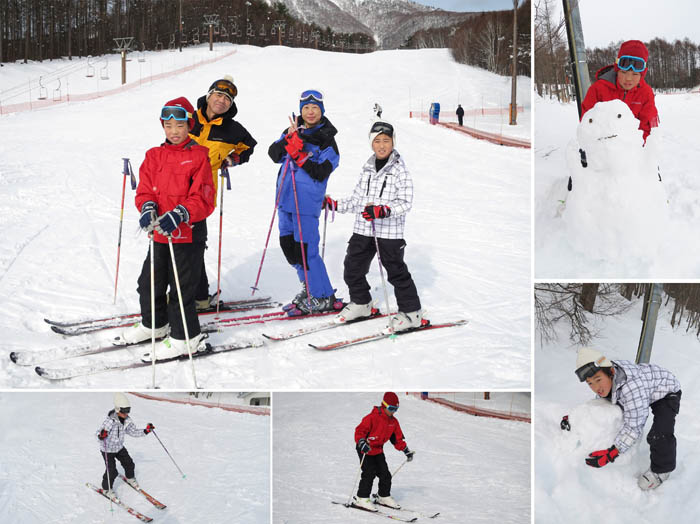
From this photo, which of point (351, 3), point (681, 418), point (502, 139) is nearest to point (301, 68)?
point (502, 139)

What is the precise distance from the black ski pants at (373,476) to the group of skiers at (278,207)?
112cm

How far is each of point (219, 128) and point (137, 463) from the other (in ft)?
8.96

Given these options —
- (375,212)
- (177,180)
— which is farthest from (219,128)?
(375,212)

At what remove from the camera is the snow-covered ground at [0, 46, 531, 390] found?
3.83m

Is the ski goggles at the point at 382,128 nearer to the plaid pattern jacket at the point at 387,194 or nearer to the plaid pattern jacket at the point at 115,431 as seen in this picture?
the plaid pattern jacket at the point at 387,194

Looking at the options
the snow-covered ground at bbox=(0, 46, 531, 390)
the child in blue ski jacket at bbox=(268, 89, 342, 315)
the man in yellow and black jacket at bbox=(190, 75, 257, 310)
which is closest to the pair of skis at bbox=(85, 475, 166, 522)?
the snow-covered ground at bbox=(0, 46, 531, 390)

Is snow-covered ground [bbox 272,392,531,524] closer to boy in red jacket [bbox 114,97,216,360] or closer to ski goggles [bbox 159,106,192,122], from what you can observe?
boy in red jacket [bbox 114,97,216,360]

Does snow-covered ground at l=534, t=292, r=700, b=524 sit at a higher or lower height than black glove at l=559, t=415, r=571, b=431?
lower

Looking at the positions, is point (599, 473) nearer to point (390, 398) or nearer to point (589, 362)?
point (589, 362)

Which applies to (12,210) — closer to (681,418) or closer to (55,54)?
(681,418)

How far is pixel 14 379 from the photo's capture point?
356cm

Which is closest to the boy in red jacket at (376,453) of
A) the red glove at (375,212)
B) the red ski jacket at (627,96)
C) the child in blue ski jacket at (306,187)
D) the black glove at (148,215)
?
the child in blue ski jacket at (306,187)

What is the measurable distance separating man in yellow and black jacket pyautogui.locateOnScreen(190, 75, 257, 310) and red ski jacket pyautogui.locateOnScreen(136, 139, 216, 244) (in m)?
0.56

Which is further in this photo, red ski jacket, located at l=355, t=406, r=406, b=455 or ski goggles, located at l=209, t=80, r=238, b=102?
red ski jacket, located at l=355, t=406, r=406, b=455
